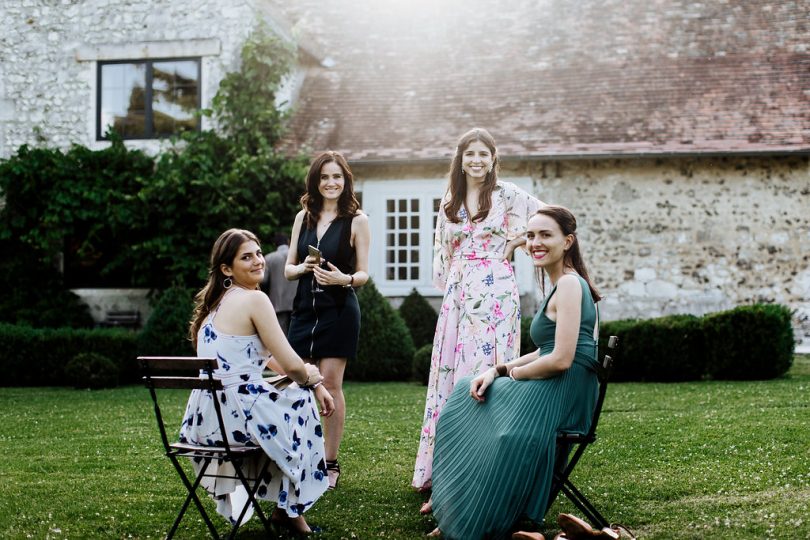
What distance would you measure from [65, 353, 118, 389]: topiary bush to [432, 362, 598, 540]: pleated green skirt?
28.9 ft

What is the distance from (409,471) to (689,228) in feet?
31.2

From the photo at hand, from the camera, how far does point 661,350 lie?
39.0 ft

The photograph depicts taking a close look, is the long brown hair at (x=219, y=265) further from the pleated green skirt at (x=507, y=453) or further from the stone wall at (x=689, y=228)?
the stone wall at (x=689, y=228)

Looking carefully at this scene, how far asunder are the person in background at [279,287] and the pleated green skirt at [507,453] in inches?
248

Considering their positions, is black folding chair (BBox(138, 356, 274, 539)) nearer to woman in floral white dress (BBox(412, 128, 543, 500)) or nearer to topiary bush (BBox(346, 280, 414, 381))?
woman in floral white dress (BBox(412, 128, 543, 500))

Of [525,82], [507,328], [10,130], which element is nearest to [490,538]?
[507,328]

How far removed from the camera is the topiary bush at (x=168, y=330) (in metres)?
13.0

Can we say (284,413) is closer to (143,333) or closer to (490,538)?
(490,538)

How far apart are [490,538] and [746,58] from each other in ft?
43.3

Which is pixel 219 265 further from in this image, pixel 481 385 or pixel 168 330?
pixel 168 330

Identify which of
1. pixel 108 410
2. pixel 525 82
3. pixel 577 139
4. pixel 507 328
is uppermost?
pixel 525 82

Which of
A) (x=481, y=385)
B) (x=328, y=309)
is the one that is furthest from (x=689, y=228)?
(x=481, y=385)

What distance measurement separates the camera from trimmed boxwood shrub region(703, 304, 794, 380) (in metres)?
11.4

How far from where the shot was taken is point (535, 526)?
5102 mm
